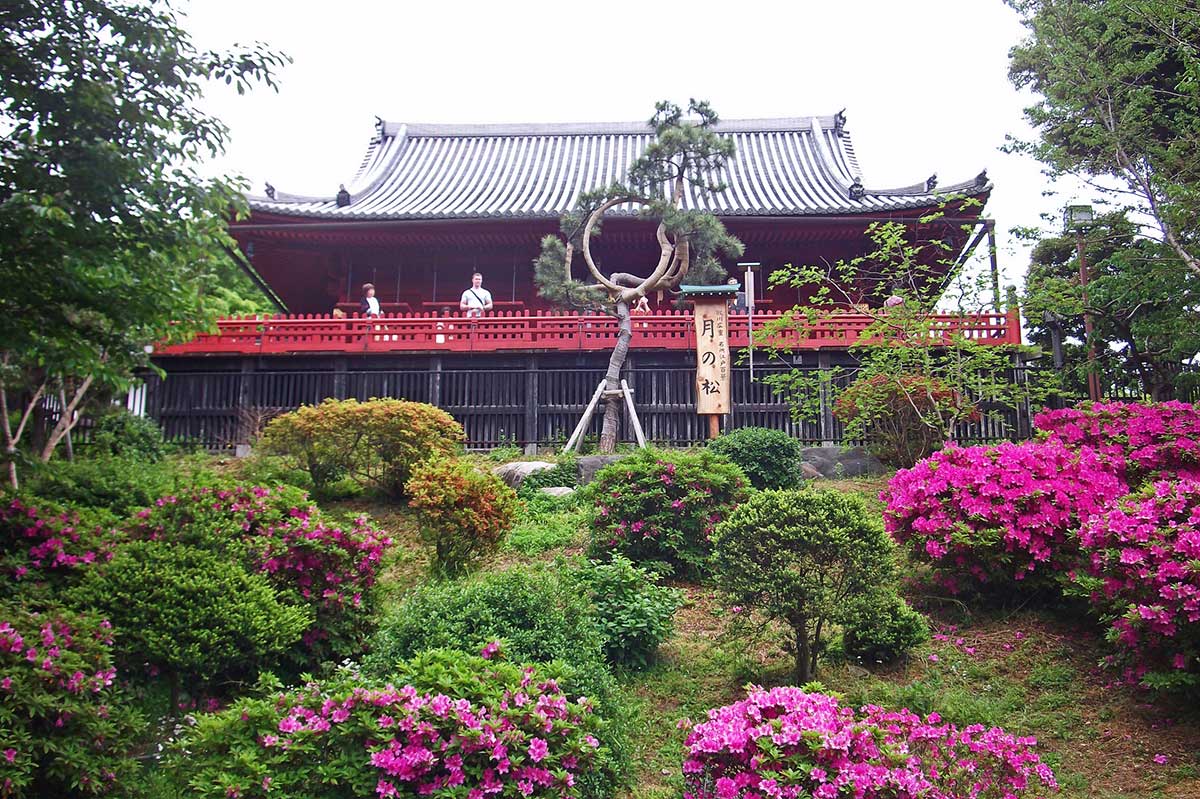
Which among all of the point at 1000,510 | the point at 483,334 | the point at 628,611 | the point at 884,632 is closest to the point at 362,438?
the point at 483,334

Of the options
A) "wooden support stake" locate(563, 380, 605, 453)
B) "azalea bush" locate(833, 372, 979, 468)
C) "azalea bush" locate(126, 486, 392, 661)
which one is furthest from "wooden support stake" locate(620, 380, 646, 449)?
"azalea bush" locate(126, 486, 392, 661)

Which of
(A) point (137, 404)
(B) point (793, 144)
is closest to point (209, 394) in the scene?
(A) point (137, 404)

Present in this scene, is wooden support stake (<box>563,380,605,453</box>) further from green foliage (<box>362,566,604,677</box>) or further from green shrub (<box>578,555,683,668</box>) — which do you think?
green foliage (<box>362,566,604,677</box>)

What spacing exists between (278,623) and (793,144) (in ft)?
69.4

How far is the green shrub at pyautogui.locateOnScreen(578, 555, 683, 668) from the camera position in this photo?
6305mm

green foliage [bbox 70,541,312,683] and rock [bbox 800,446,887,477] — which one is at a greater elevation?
rock [bbox 800,446,887,477]

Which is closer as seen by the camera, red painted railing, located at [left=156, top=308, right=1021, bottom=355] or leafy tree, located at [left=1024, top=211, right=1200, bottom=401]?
leafy tree, located at [left=1024, top=211, right=1200, bottom=401]

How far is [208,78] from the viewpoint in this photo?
6094mm

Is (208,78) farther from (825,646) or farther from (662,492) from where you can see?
(825,646)

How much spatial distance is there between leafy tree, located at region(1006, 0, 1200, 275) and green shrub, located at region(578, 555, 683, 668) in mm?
7519

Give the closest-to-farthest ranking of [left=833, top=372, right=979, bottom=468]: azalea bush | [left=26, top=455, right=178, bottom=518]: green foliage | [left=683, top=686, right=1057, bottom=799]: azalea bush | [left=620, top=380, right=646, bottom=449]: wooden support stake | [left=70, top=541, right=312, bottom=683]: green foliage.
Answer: [left=683, top=686, right=1057, bottom=799]: azalea bush, [left=70, top=541, right=312, bottom=683]: green foliage, [left=26, top=455, right=178, bottom=518]: green foliage, [left=833, top=372, right=979, bottom=468]: azalea bush, [left=620, top=380, right=646, bottom=449]: wooden support stake

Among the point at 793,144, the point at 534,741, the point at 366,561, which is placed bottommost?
the point at 534,741

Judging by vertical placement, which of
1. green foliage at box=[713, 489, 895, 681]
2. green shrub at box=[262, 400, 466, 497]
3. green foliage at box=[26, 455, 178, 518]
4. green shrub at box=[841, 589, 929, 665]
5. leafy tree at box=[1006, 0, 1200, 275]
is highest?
leafy tree at box=[1006, 0, 1200, 275]

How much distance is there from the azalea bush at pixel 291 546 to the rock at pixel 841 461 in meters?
7.25
